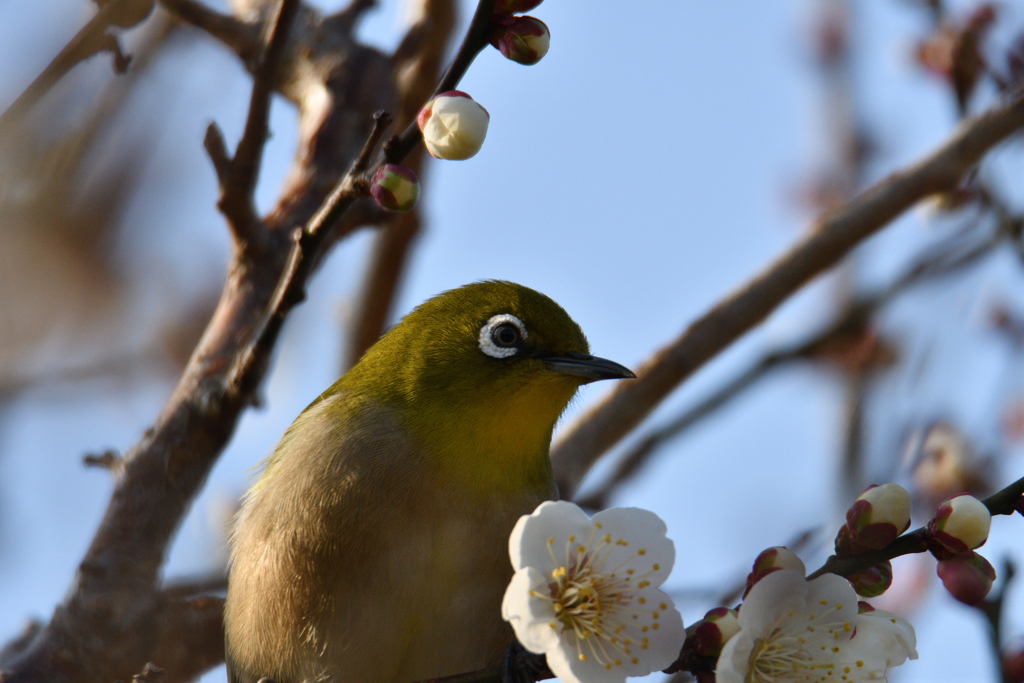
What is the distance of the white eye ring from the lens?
4386 mm

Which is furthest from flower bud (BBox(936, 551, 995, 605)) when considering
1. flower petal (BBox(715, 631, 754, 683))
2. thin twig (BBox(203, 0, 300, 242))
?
thin twig (BBox(203, 0, 300, 242))

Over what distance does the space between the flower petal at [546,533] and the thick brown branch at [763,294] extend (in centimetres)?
281

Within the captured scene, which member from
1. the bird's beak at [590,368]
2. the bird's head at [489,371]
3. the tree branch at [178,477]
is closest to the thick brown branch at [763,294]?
the bird's head at [489,371]

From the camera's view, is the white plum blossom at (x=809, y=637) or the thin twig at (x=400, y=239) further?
the thin twig at (x=400, y=239)

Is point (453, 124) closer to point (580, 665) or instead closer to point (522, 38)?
point (522, 38)

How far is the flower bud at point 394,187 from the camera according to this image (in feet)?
9.07

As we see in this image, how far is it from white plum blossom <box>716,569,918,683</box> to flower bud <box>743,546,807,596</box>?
26 mm

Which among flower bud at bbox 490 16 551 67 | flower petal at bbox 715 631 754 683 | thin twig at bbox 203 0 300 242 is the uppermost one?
thin twig at bbox 203 0 300 242

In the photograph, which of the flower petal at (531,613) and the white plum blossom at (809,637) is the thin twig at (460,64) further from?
the white plum blossom at (809,637)

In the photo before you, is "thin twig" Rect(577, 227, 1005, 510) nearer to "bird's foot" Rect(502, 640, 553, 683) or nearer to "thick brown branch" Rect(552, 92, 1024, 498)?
"thick brown branch" Rect(552, 92, 1024, 498)

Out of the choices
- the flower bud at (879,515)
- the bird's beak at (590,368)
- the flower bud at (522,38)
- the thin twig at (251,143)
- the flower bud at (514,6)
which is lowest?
the flower bud at (879,515)

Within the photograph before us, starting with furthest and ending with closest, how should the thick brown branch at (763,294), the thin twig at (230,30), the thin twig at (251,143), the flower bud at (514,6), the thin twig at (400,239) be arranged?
1. the thin twig at (400,239)
2. the thick brown branch at (763,294)
3. the thin twig at (230,30)
4. the thin twig at (251,143)
5. the flower bud at (514,6)

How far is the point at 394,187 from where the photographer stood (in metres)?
2.76

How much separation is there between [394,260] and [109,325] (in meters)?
2.03
